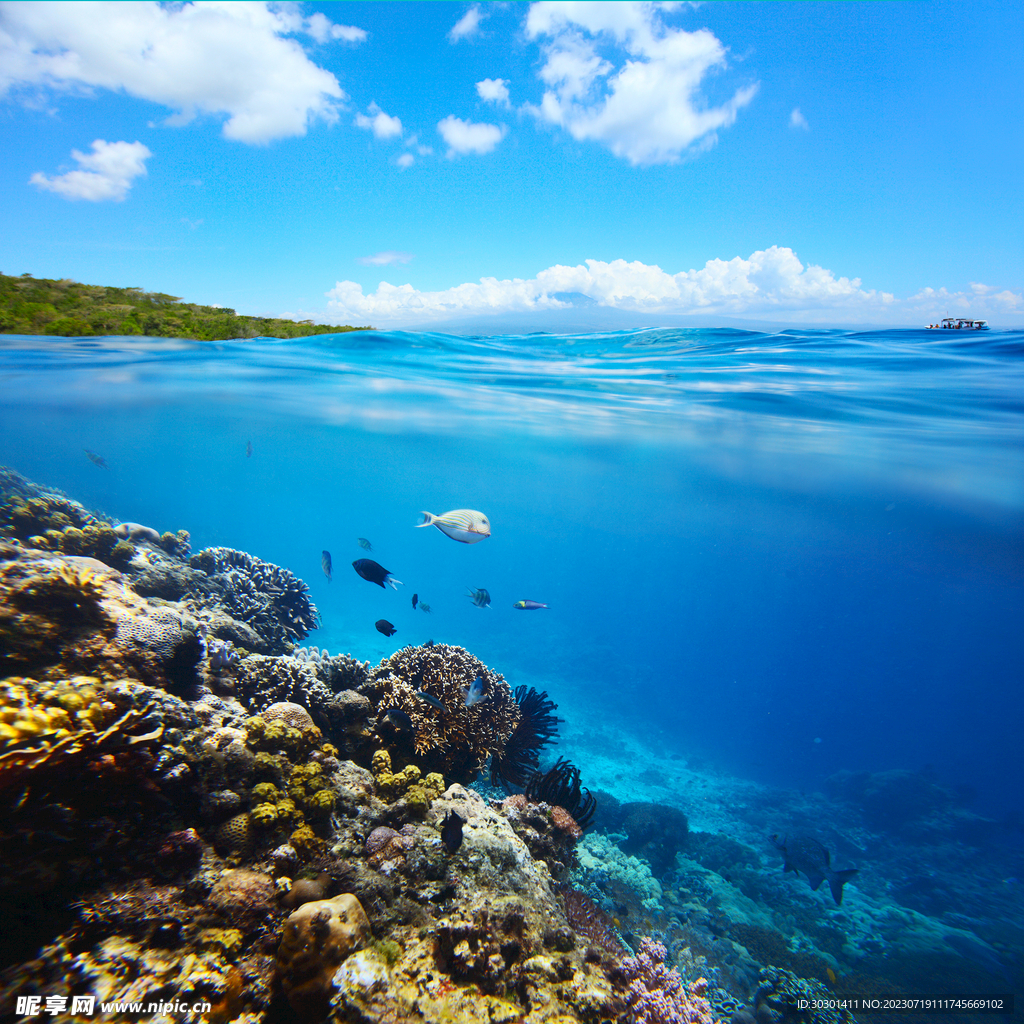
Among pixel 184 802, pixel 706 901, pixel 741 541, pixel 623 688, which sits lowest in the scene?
pixel 741 541

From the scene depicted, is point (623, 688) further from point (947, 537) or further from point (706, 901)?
point (947, 537)

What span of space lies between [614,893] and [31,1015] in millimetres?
7838

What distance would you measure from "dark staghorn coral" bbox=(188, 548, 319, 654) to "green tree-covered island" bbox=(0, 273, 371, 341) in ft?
26.4

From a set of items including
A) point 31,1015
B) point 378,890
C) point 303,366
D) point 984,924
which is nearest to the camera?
point 31,1015

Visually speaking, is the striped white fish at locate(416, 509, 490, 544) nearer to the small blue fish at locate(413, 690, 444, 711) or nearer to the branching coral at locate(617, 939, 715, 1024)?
the small blue fish at locate(413, 690, 444, 711)

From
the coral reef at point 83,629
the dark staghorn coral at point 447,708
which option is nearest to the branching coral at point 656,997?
the dark staghorn coral at point 447,708

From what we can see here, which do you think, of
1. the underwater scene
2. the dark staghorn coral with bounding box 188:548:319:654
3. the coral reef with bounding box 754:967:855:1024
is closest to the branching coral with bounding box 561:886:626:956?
the underwater scene

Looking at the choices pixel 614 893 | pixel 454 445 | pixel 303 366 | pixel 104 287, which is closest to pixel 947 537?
pixel 454 445

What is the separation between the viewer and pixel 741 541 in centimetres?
7362

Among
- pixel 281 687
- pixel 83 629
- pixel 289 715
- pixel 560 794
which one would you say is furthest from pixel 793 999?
pixel 83 629

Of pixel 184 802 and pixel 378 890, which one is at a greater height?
pixel 184 802

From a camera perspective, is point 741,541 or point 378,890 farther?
A: point 741,541

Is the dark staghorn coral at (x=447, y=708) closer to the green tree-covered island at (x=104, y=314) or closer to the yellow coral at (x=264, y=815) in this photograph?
the yellow coral at (x=264, y=815)

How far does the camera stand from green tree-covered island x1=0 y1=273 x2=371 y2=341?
12.2 metres
